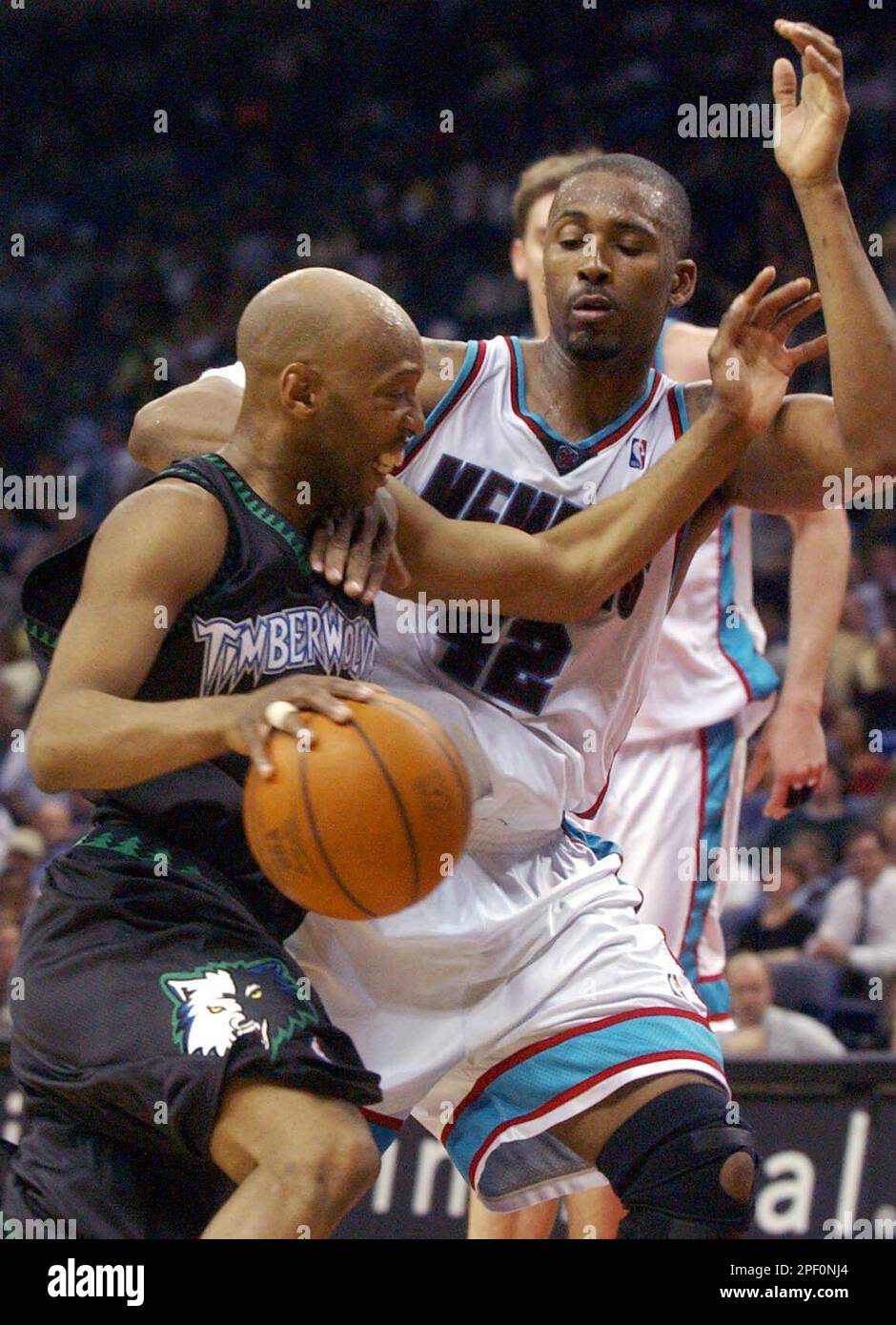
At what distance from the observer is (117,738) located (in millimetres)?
2639

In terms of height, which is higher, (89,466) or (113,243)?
(113,243)

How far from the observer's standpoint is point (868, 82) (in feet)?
40.5

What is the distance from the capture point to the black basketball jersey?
9.74 ft

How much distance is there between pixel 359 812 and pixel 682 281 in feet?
4.99

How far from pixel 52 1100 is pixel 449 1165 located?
2.67m

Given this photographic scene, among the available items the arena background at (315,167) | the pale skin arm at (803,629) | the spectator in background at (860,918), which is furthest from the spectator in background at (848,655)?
the pale skin arm at (803,629)

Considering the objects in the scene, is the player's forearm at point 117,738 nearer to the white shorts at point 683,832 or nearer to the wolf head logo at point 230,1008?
the wolf head logo at point 230,1008

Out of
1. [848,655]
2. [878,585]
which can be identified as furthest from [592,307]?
[878,585]

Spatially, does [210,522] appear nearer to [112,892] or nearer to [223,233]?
[112,892]

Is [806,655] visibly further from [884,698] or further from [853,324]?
[884,698]

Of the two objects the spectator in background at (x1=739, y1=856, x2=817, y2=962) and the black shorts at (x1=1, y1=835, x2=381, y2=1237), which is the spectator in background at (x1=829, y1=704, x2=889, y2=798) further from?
the black shorts at (x1=1, y1=835, x2=381, y2=1237)

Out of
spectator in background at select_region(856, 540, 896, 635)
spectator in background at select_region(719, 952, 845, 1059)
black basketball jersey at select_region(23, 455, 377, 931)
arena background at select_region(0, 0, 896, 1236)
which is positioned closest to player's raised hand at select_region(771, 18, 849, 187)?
black basketball jersey at select_region(23, 455, 377, 931)
